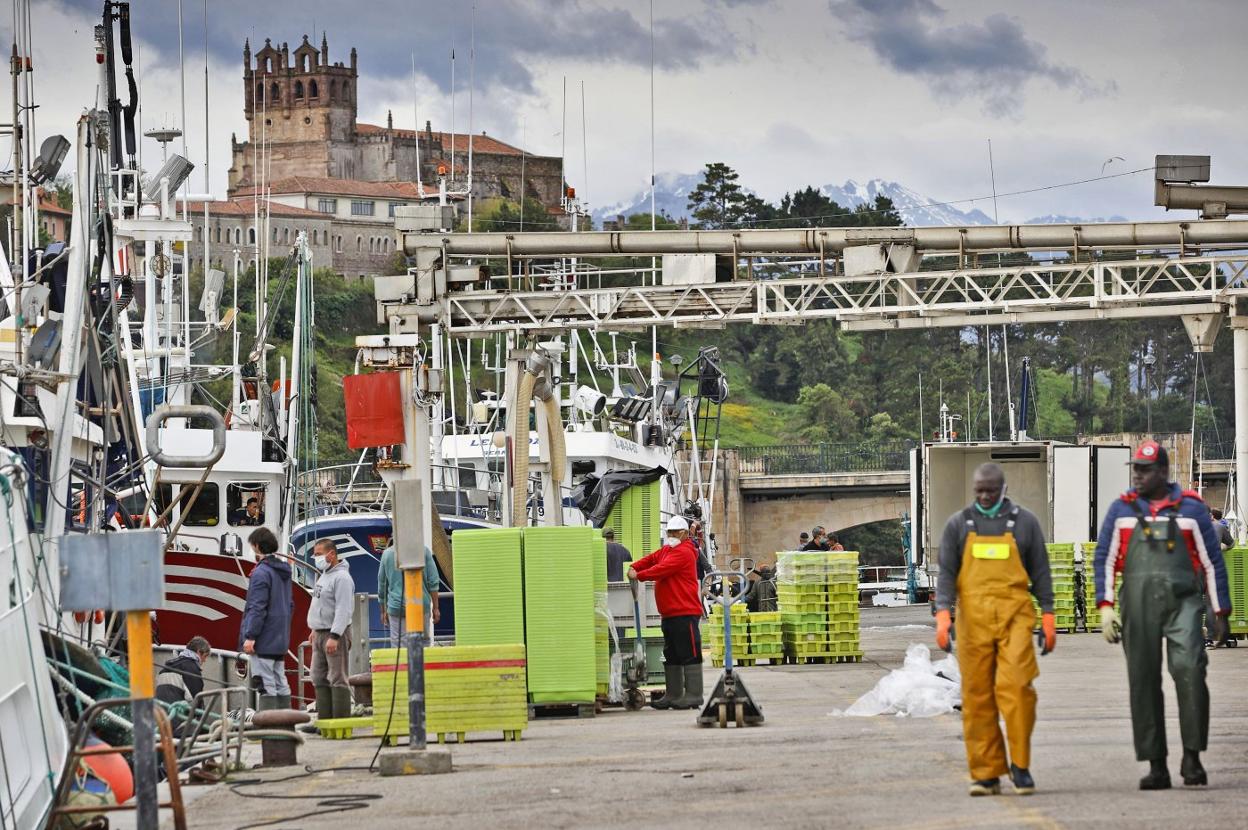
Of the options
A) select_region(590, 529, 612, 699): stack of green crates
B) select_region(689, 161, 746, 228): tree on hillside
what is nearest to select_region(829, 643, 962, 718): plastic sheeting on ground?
select_region(590, 529, 612, 699): stack of green crates

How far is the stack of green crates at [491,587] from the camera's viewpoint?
17188 mm

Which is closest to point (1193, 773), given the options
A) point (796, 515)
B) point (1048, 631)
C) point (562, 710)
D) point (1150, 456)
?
point (1048, 631)

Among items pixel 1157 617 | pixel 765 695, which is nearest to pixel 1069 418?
pixel 765 695

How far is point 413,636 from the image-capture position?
12508mm

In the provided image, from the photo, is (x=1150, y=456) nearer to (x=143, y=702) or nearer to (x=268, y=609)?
(x=143, y=702)

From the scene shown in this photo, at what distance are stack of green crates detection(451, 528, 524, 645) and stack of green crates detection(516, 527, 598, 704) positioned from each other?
88mm

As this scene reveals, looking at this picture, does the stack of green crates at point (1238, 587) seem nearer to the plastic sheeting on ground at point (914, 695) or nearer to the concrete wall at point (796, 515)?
the plastic sheeting on ground at point (914, 695)

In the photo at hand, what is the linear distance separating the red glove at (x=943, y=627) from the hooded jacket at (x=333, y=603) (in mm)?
7974

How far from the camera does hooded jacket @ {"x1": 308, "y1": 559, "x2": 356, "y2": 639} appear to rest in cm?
1750

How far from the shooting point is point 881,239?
32.2 metres

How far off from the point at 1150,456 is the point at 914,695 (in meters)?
5.35

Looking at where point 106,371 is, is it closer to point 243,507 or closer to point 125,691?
point 125,691

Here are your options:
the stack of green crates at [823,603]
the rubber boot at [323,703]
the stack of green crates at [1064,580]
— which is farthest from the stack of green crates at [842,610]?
the rubber boot at [323,703]

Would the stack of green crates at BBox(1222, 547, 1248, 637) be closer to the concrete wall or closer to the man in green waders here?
the man in green waders
